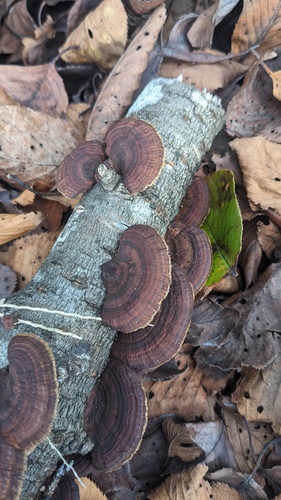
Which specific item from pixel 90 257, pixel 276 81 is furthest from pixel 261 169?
pixel 90 257

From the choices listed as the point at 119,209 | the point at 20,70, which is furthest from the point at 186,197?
the point at 20,70

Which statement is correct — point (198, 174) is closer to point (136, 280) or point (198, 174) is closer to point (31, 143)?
point (31, 143)

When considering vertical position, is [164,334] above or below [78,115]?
below

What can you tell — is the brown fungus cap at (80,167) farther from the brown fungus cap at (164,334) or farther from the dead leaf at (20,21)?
the dead leaf at (20,21)

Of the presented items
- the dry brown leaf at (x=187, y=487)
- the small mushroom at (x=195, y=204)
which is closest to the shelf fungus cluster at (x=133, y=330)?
the small mushroom at (x=195, y=204)

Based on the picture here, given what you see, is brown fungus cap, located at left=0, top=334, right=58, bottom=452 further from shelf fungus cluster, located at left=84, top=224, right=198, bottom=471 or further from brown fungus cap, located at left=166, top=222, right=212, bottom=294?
brown fungus cap, located at left=166, top=222, right=212, bottom=294

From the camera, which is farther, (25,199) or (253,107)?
(253,107)
